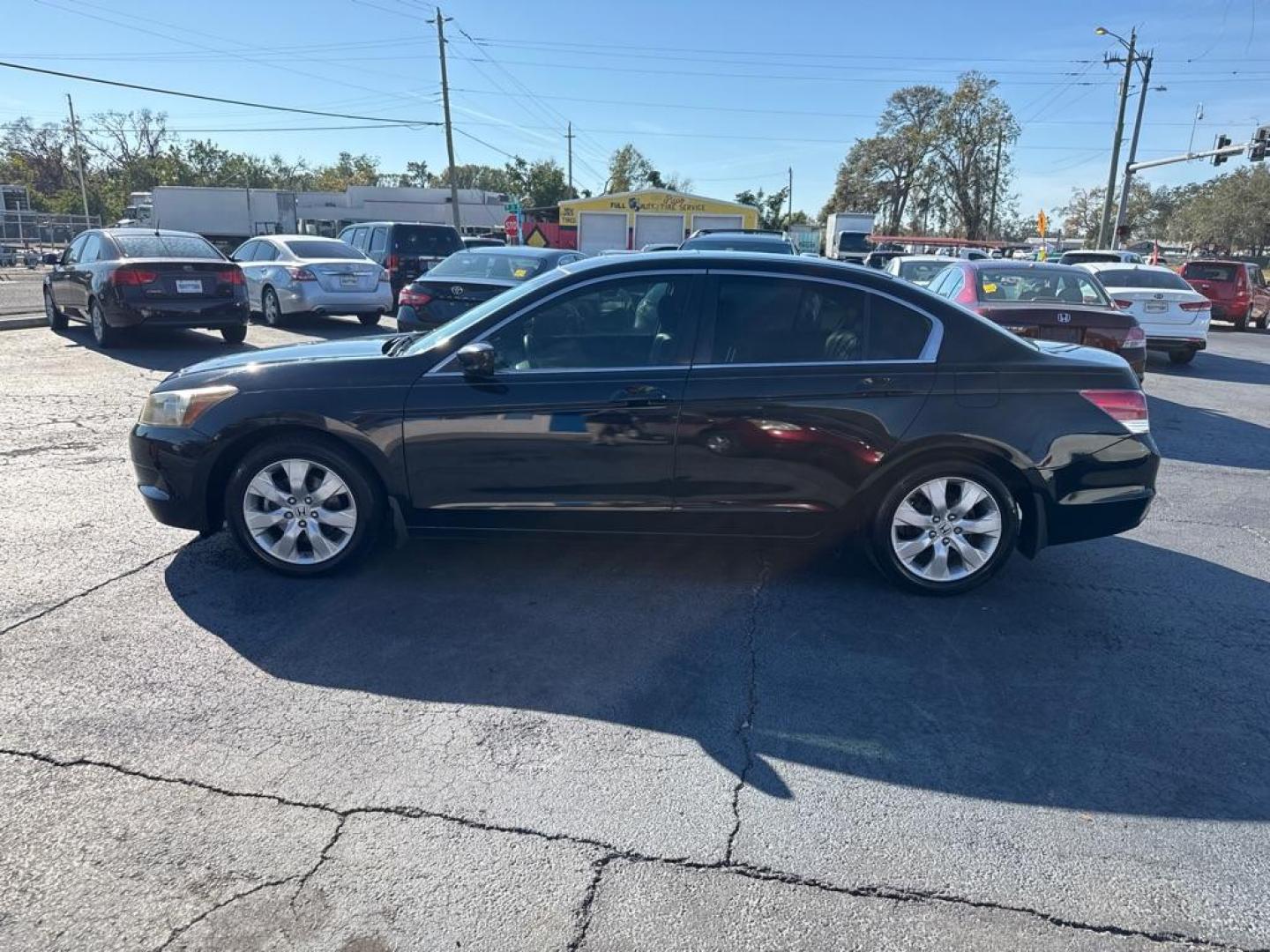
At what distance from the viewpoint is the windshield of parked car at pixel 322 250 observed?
15.0 metres

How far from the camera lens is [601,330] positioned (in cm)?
448

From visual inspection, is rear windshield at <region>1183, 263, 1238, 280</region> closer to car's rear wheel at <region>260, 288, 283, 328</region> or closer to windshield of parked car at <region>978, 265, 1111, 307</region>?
windshield of parked car at <region>978, 265, 1111, 307</region>

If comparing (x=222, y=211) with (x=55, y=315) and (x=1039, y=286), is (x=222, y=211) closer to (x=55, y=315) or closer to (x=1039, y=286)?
(x=55, y=315)

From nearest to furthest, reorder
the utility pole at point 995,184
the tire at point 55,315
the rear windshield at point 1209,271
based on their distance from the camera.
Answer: the tire at point 55,315 < the rear windshield at point 1209,271 < the utility pole at point 995,184

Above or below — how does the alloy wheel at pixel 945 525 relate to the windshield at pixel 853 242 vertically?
below

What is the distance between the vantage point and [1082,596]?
4.64 metres

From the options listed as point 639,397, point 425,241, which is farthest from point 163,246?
point 639,397

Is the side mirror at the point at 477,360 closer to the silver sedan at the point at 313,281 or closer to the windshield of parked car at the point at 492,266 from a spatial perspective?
the windshield of parked car at the point at 492,266

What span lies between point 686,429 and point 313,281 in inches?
463

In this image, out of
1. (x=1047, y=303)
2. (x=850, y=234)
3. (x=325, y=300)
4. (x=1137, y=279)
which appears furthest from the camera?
(x=850, y=234)

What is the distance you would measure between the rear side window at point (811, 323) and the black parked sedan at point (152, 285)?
9.81 meters

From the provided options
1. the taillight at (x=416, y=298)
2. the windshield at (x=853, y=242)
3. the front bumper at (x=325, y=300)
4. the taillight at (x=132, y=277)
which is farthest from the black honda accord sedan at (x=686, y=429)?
the windshield at (x=853, y=242)

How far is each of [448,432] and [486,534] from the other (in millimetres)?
551

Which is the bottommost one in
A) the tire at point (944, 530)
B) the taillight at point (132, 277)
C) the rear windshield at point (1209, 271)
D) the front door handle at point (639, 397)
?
the tire at point (944, 530)
